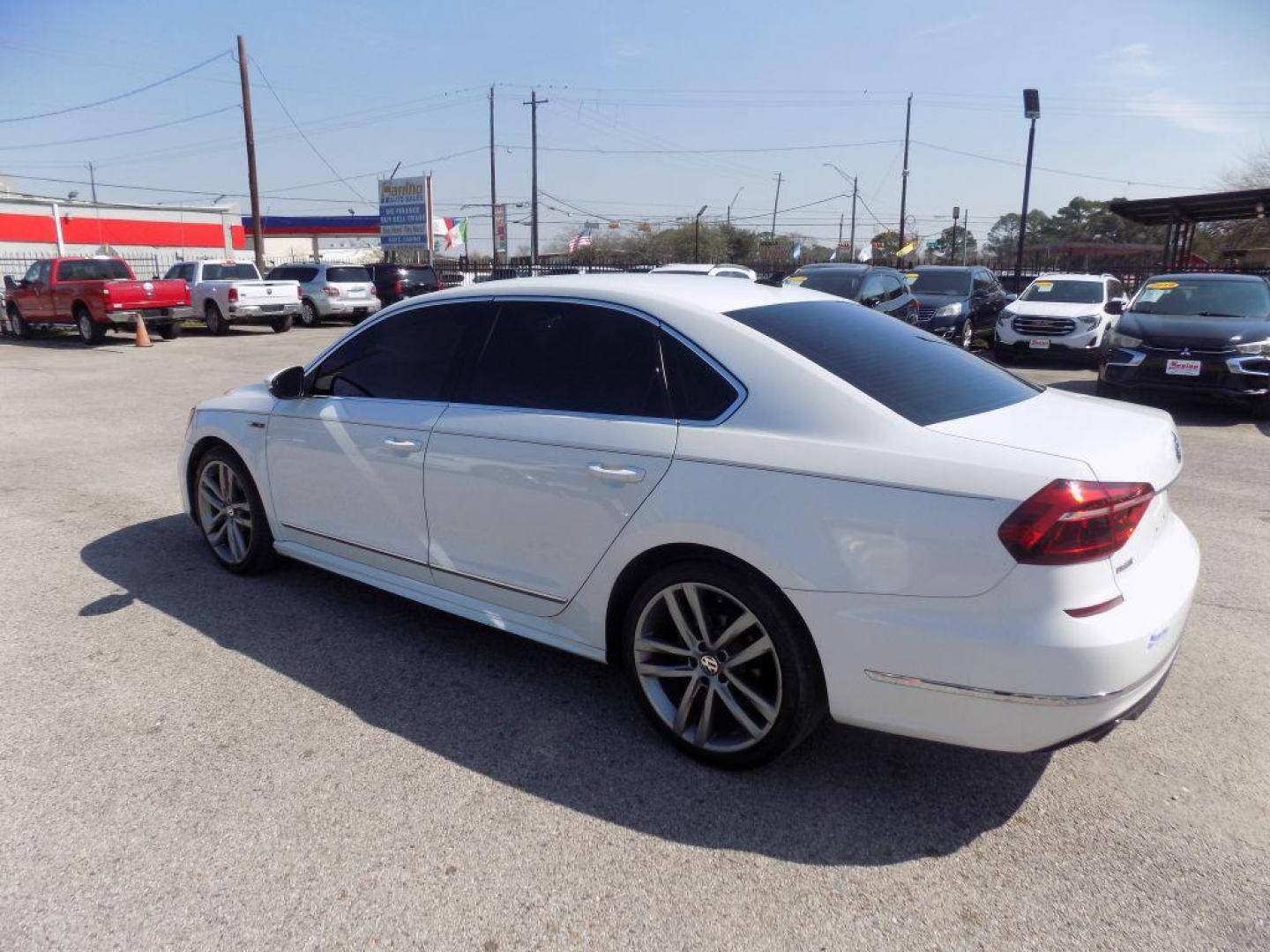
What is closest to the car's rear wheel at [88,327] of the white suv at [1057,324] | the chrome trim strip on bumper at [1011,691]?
the white suv at [1057,324]

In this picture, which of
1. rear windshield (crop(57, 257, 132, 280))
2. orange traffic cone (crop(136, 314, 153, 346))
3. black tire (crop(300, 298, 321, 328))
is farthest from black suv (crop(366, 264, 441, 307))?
orange traffic cone (crop(136, 314, 153, 346))

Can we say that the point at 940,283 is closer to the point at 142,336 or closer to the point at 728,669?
the point at 728,669

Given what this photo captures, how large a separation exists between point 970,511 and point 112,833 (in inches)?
107

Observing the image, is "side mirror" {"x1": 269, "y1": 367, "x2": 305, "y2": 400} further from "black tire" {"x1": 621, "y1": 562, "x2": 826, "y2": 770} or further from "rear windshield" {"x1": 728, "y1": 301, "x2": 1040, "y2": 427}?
"rear windshield" {"x1": 728, "y1": 301, "x2": 1040, "y2": 427}

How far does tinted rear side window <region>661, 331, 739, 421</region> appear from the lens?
302 cm

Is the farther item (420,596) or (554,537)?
(420,596)

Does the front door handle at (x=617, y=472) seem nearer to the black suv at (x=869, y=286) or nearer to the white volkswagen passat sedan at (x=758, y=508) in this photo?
the white volkswagen passat sedan at (x=758, y=508)

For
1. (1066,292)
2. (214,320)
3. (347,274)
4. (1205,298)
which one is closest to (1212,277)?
(1205,298)

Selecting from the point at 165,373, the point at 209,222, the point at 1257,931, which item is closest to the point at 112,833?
the point at 1257,931

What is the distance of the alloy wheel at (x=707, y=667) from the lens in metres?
2.93

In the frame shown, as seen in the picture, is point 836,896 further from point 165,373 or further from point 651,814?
point 165,373

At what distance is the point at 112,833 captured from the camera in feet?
8.97

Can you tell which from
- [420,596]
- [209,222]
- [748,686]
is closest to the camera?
[748,686]

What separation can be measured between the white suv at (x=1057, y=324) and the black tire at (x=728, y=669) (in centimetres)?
1244
